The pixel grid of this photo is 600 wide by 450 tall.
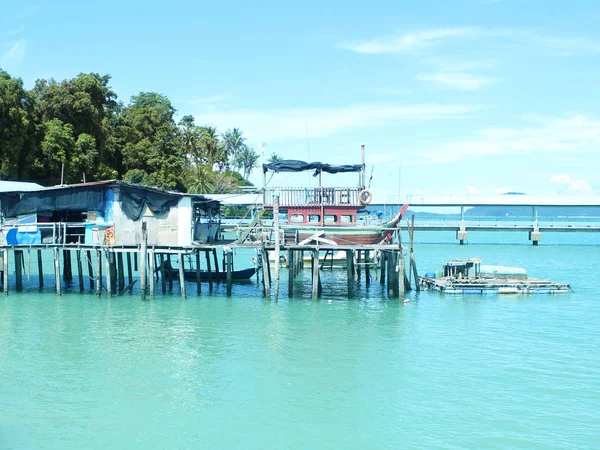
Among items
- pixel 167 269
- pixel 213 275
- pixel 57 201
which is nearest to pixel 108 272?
pixel 57 201

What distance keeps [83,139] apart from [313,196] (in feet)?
109

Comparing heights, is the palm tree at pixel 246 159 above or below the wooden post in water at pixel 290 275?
above

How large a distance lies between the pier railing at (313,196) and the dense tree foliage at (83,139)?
21.2 metres

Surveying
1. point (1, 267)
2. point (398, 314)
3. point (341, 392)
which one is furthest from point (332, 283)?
point (341, 392)

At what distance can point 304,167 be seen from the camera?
3659cm

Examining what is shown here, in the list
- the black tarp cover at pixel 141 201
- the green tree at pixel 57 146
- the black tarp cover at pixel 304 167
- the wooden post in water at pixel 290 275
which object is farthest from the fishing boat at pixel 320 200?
the green tree at pixel 57 146

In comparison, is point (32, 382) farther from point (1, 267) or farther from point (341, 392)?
point (1, 267)

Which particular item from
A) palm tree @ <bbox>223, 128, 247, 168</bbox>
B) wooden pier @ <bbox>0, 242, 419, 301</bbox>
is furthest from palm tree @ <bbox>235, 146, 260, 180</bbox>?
wooden pier @ <bbox>0, 242, 419, 301</bbox>

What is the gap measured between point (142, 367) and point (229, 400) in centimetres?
427

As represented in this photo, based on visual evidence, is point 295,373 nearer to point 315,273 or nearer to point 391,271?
point 315,273

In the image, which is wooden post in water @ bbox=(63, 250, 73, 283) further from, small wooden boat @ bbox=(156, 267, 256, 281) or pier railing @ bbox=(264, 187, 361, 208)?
pier railing @ bbox=(264, 187, 361, 208)

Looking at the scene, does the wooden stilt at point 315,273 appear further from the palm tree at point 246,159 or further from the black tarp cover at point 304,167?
the palm tree at point 246,159

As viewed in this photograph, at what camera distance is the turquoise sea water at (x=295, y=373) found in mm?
16562

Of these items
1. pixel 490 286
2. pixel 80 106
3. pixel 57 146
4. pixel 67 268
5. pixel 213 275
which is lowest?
pixel 490 286
